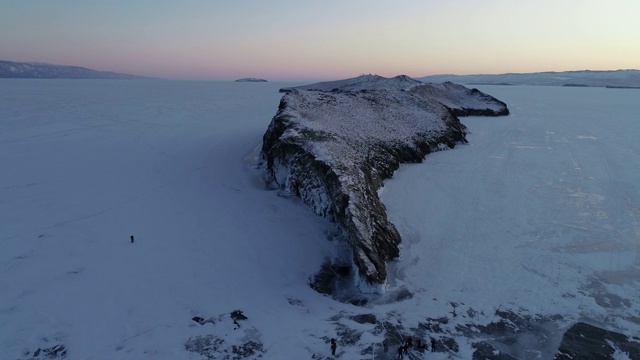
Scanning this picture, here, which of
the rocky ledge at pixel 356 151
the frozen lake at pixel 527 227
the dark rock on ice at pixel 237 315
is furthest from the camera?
the rocky ledge at pixel 356 151

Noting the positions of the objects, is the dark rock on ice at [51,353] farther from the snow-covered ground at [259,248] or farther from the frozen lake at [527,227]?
the frozen lake at [527,227]

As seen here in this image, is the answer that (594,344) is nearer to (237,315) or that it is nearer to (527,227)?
(527,227)

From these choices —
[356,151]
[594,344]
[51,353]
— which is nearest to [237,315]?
[51,353]

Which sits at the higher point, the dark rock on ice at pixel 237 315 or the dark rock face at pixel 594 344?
the dark rock on ice at pixel 237 315

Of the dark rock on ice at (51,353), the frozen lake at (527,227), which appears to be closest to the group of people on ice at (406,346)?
the frozen lake at (527,227)

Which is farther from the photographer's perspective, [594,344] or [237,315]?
[237,315]

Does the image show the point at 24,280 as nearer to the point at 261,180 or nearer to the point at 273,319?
the point at 273,319

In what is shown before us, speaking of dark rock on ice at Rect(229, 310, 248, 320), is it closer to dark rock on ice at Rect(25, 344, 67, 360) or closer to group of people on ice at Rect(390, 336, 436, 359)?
group of people on ice at Rect(390, 336, 436, 359)

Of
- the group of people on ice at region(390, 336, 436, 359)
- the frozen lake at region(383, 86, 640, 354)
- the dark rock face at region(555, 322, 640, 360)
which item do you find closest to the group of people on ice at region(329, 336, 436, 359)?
the group of people on ice at region(390, 336, 436, 359)
